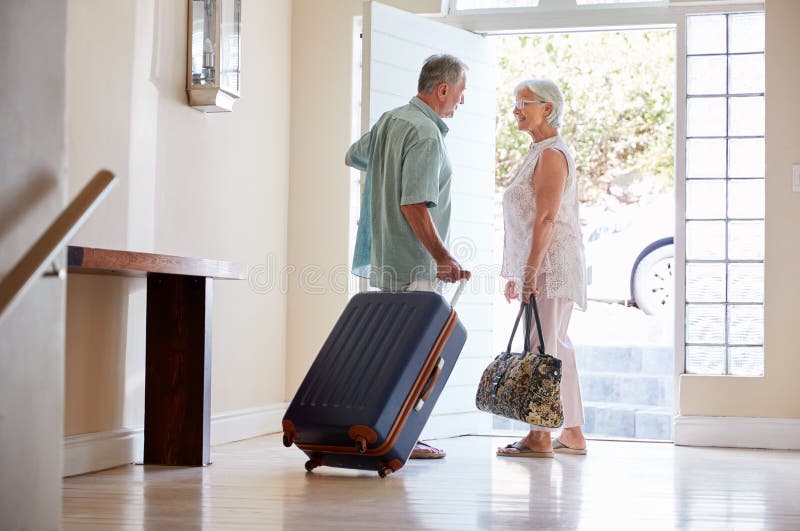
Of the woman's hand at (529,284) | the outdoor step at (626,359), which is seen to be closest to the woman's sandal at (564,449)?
the woman's hand at (529,284)

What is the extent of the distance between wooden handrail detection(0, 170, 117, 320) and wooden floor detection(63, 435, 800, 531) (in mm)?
818

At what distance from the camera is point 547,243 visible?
12.6 feet

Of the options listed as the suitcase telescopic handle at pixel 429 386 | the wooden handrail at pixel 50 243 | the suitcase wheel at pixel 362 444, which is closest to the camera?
the wooden handrail at pixel 50 243

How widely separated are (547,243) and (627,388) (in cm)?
375

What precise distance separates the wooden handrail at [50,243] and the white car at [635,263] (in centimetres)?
605

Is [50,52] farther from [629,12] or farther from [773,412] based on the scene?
[773,412]

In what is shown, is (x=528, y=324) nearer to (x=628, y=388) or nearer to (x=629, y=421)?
(x=629, y=421)

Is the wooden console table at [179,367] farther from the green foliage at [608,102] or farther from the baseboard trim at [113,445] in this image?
the green foliage at [608,102]

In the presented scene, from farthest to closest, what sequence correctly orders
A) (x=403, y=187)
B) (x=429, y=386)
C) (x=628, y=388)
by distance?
(x=628, y=388) → (x=403, y=187) → (x=429, y=386)

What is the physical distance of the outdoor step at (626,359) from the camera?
7.28 m

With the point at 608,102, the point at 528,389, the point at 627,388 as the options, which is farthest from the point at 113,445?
the point at 608,102

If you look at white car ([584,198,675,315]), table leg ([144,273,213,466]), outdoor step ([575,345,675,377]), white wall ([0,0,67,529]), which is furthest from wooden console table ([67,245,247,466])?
white car ([584,198,675,315])

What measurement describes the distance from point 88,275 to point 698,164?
9.40ft

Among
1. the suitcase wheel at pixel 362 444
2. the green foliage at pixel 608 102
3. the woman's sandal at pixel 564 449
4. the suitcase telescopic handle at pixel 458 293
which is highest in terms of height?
the green foliage at pixel 608 102
